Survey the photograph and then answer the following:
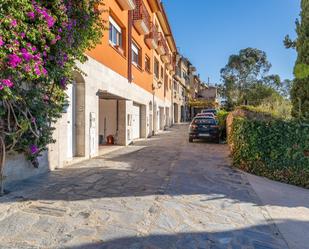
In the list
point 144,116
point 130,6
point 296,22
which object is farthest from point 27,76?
point 144,116

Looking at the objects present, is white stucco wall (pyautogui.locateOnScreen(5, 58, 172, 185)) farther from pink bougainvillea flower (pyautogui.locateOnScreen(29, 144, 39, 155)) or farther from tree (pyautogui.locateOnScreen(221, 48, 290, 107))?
tree (pyautogui.locateOnScreen(221, 48, 290, 107))

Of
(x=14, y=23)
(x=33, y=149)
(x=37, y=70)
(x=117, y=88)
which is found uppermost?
(x=14, y=23)

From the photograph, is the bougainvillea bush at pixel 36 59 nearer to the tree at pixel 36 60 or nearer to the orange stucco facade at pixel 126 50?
the tree at pixel 36 60

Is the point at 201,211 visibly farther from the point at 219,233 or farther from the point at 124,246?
the point at 124,246

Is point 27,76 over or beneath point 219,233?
over

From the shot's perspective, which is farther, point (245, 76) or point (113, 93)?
point (245, 76)

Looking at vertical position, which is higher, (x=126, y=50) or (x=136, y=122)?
(x=126, y=50)

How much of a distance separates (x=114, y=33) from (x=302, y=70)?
8302 mm

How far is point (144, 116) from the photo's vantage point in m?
21.1

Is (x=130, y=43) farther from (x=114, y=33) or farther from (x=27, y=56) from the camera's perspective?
(x=27, y=56)

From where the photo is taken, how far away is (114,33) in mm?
14031

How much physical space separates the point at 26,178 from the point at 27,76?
2.73 metres

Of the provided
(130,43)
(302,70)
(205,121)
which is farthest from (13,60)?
(205,121)

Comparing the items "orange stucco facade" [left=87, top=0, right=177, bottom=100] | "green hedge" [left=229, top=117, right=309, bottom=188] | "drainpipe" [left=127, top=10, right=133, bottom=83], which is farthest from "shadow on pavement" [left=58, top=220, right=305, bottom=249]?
"drainpipe" [left=127, top=10, right=133, bottom=83]
